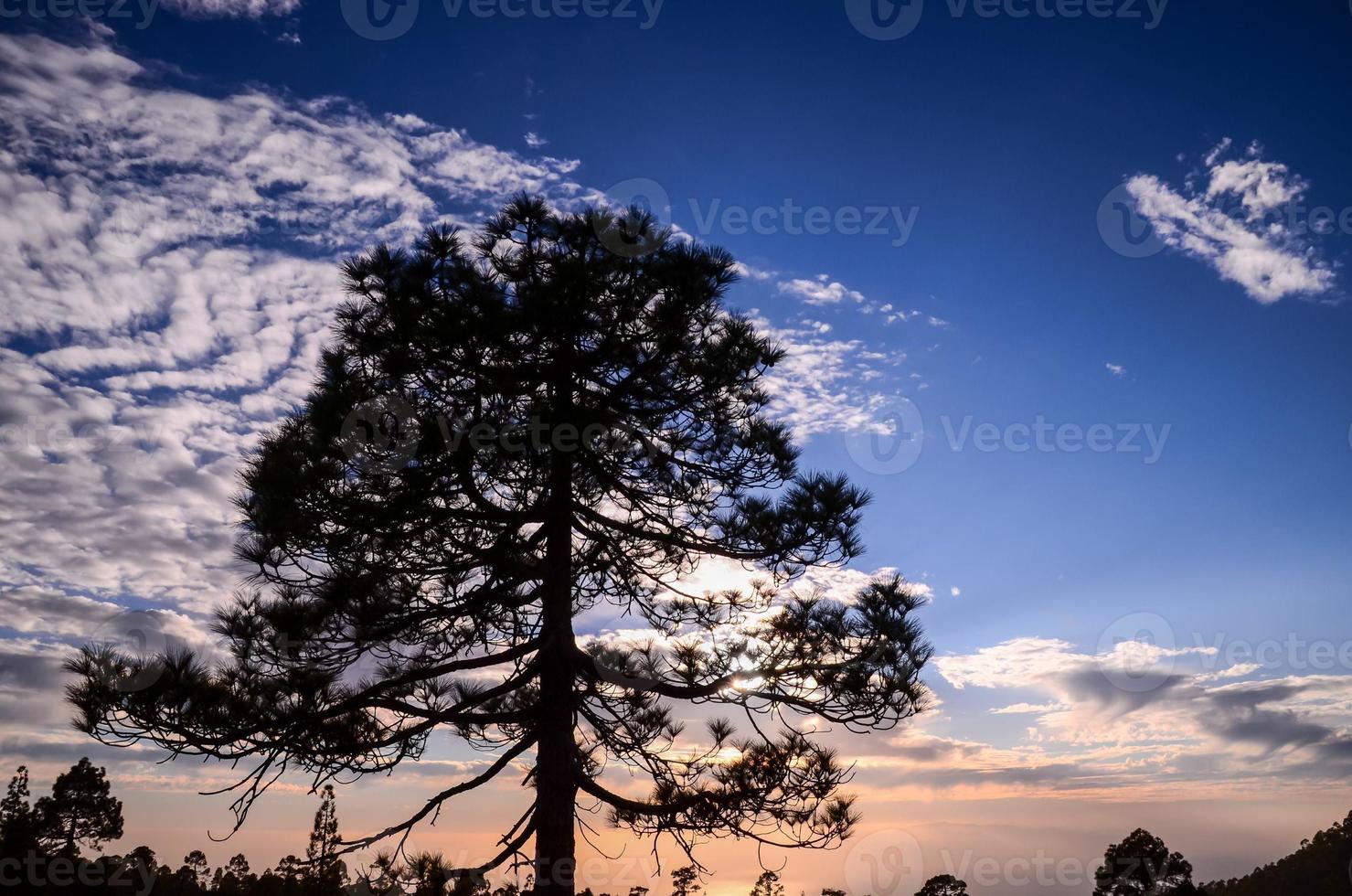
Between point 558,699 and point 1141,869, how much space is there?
675 inches

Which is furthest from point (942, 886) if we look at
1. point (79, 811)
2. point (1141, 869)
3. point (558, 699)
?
point (79, 811)

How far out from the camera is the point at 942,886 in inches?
617

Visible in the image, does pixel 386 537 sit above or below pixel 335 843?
above

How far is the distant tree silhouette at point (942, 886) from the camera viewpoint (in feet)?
50.6

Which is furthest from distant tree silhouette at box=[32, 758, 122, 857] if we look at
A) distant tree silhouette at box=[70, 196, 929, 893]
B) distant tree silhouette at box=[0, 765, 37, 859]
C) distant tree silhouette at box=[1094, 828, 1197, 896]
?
distant tree silhouette at box=[1094, 828, 1197, 896]

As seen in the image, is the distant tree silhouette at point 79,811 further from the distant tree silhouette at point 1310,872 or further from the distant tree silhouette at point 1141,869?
the distant tree silhouette at point 1310,872

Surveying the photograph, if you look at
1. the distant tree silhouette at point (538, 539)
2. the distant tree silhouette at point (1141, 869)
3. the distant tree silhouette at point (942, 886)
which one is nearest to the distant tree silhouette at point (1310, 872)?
the distant tree silhouette at point (1141, 869)

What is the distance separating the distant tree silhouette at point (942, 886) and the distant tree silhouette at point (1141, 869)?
12.7 feet

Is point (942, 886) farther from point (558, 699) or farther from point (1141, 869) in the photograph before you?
point (558, 699)

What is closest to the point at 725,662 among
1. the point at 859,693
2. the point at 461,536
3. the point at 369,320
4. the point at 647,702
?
the point at 647,702

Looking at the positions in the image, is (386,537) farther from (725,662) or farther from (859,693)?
(859,693)

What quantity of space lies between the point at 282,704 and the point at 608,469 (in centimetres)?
374

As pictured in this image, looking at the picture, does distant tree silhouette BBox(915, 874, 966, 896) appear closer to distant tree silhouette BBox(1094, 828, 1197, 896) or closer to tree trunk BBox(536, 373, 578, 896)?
distant tree silhouette BBox(1094, 828, 1197, 896)

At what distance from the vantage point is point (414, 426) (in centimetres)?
726
